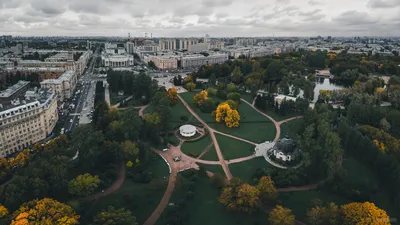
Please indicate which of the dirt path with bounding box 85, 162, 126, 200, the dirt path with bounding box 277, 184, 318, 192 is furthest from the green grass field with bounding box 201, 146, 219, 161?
the dirt path with bounding box 85, 162, 126, 200

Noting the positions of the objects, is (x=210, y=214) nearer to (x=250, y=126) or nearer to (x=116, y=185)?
(x=116, y=185)

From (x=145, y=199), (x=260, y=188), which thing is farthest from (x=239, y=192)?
(x=145, y=199)

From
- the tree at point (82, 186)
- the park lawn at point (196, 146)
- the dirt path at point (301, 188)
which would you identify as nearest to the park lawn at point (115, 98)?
the park lawn at point (196, 146)

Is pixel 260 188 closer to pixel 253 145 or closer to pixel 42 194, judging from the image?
pixel 253 145

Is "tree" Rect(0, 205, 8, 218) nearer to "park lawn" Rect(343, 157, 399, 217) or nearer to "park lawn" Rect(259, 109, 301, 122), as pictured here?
"park lawn" Rect(343, 157, 399, 217)

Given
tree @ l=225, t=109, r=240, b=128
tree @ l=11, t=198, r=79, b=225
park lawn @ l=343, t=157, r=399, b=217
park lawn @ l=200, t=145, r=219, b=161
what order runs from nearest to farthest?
tree @ l=11, t=198, r=79, b=225 < park lawn @ l=343, t=157, r=399, b=217 < park lawn @ l=200, t=145, r=219, b=161 < tree @ l=225, t=109, r=240, b=128

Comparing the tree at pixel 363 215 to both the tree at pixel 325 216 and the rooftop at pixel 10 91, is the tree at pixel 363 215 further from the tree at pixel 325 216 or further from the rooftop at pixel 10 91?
the rooftop at pixel 10 91

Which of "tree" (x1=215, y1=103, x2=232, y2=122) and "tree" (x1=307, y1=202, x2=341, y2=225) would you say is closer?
"tree" (x1=307, y1=202, x2=341, y2=225)
